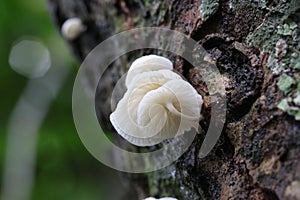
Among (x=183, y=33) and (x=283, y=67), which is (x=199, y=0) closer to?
(x=183, y=33)

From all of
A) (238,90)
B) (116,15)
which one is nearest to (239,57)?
(238,90)

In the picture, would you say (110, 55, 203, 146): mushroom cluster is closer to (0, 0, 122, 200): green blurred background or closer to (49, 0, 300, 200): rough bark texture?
(49, 0, 300, 200): rough bark texture

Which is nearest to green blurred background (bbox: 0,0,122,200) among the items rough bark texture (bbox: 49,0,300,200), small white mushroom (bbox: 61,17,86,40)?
small white mushroom (bbox: 61,17,86,40)

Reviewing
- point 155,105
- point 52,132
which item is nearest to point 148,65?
point 155,105

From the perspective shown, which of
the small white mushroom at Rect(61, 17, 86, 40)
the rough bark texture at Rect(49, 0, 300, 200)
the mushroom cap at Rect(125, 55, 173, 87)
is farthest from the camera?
the small white mushroom at Rect(61, 17, 86, 40)

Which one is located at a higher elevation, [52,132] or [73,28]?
[73,28]

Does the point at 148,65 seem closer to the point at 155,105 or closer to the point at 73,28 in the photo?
the point at 155,105
